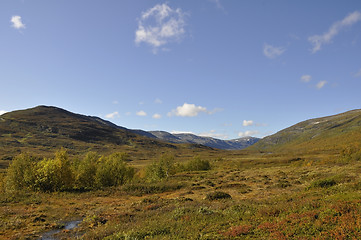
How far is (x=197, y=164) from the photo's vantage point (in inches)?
3196

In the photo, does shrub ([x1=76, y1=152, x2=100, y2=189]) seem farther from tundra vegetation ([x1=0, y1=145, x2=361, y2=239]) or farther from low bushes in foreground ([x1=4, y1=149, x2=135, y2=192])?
tundra vegetation ([x1=0, y1=145, x2=361, y2=239])

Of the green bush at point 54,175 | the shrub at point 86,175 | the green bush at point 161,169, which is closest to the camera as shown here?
the green bush at point 54,175

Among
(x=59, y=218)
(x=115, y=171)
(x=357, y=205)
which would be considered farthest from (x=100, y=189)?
(x=357, y=205)

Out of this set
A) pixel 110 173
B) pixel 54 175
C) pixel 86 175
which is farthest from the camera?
pixel 110 173

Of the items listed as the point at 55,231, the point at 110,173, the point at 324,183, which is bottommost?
the point at 55,231

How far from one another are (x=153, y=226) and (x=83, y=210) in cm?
1517

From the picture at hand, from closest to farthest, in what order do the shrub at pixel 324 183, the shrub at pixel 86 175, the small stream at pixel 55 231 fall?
the small stream at pixel 55 231
the shrub at pixel 324 183
the shrub at pixel 86 175

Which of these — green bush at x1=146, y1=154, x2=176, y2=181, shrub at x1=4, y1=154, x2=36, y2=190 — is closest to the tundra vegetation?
shrub at x1=4, y1=154, x2=36, y2=190

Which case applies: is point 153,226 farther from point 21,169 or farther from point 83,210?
point 21,169

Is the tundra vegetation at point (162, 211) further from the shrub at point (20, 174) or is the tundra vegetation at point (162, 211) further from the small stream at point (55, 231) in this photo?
the small stream at point (55, 231)

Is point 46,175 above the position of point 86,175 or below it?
above

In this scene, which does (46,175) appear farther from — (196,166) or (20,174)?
(196,166)

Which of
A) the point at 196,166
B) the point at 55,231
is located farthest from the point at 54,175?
the point at 196,166

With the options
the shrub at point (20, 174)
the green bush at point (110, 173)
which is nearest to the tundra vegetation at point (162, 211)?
the shrub at point (20, 174)
